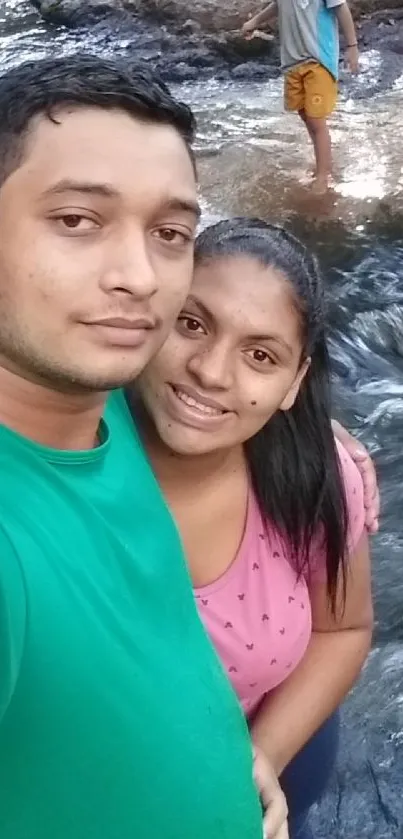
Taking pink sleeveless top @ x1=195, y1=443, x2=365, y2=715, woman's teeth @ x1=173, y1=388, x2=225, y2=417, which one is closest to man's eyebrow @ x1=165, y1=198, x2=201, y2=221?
woman's teeth @ x1=173, y1=388, x2=225, y2=417

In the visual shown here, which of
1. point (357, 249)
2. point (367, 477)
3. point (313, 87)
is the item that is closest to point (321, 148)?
point (313, 87)

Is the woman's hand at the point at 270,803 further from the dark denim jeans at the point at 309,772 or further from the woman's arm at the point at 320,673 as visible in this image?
the dark denim jeans at the point at 309,772

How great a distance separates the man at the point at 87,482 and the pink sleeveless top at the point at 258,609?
337mm

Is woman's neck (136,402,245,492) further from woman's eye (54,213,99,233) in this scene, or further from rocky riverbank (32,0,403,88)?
rocky riverbank (32,0,403,88)

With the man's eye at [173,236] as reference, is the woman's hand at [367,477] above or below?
below

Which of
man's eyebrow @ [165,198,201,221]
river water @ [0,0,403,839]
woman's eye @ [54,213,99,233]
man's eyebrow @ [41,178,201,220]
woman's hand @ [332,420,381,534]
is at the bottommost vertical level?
river water @ [0,0,403,839]

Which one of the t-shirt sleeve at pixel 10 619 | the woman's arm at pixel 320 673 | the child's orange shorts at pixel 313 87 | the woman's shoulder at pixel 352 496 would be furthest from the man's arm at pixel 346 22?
the t-shirt sleeve at pixel 10 619

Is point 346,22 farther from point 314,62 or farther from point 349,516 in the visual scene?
point 349,516

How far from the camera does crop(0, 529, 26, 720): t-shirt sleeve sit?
90 cm

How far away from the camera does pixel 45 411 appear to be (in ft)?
3.60

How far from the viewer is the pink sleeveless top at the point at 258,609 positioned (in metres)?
1.54

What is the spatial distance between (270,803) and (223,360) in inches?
28.7

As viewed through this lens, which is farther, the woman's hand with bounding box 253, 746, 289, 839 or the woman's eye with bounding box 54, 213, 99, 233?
the woman's hand with bounding box 253, 746, 289, 839

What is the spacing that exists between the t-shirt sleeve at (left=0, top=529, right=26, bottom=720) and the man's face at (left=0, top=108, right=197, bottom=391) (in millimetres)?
236
